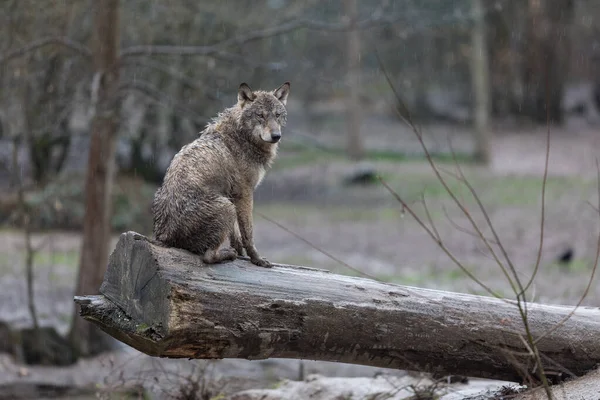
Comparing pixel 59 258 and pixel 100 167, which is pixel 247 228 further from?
pixel 59 258

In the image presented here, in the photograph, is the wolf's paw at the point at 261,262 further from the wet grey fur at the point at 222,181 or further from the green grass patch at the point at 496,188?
the green grass patch at the point at 496,188

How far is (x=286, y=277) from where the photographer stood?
18.9 ft

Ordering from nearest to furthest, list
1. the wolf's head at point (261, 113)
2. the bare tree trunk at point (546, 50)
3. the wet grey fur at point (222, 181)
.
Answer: the wet grey fur at point (222, 181) < the wolf's head at point (261, 113) < the bare tree trunk at point (546, 50)

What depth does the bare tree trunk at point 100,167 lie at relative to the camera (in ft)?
38.2

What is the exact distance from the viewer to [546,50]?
3484 centimetres

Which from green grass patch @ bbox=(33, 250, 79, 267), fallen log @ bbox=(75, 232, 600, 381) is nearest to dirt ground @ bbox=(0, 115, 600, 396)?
green grass patch @ bbox=(33, 250, 79, 267)

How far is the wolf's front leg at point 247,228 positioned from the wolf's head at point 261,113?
0.51m

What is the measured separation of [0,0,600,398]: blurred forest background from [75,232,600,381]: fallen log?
871 mm

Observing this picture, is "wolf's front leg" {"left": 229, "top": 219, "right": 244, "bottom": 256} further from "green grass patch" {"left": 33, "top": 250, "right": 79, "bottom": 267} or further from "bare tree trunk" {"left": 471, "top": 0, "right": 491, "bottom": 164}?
"bare tree trunk" {"left": 471, "top": 0, "right": 491, "bottom": 164}

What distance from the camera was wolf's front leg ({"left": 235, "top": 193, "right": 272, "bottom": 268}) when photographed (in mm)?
5957

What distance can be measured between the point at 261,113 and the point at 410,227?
1485 centimetres

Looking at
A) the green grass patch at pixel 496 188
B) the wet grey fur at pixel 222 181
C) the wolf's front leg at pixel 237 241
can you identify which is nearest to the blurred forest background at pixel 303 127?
the green grass patch at pixel 496 188

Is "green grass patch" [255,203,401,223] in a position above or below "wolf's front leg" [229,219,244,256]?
below

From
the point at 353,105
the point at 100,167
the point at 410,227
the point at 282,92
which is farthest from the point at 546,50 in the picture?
the point at 282,92
